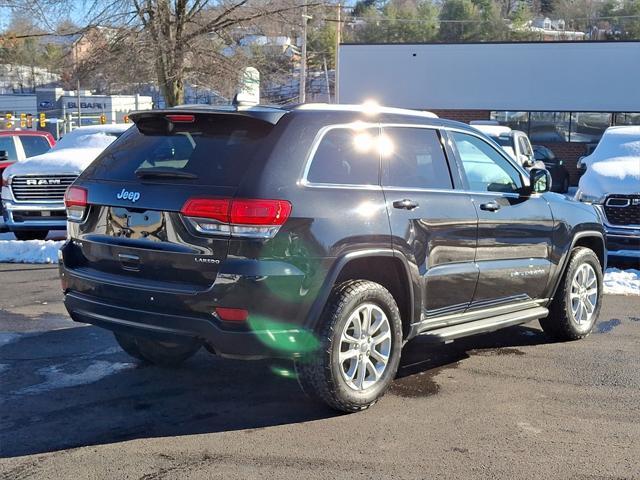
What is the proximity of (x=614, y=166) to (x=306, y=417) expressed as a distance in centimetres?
795

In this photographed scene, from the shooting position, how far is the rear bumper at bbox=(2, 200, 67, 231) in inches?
509

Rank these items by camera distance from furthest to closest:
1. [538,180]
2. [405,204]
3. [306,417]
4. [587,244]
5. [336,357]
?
1. [587,244]
2. [538,180]
3. [405,204]
4. [306,417]
5. [336,357]

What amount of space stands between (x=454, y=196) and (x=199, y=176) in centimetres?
190

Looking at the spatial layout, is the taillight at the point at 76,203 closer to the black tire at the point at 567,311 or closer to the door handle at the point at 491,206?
the door handle at the point at 491,206

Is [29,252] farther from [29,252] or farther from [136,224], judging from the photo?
[136,224]

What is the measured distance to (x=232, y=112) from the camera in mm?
4820

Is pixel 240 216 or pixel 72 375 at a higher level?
pixel 240 216

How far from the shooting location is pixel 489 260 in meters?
5.93

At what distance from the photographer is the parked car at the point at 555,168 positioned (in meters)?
24.1

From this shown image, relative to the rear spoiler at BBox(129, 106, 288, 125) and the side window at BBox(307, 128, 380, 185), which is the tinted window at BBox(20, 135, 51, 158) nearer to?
the rear spoiler at BBox(129, 106, 288, 125)

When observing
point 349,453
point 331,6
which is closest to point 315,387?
point 349,453

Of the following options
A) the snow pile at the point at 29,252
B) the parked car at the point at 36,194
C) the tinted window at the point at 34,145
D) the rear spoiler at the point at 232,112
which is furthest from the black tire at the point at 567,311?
the tinted window at the point at 34,145

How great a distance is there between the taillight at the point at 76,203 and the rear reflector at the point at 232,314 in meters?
1.29

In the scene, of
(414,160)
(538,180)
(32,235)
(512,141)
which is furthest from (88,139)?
(414,160)
